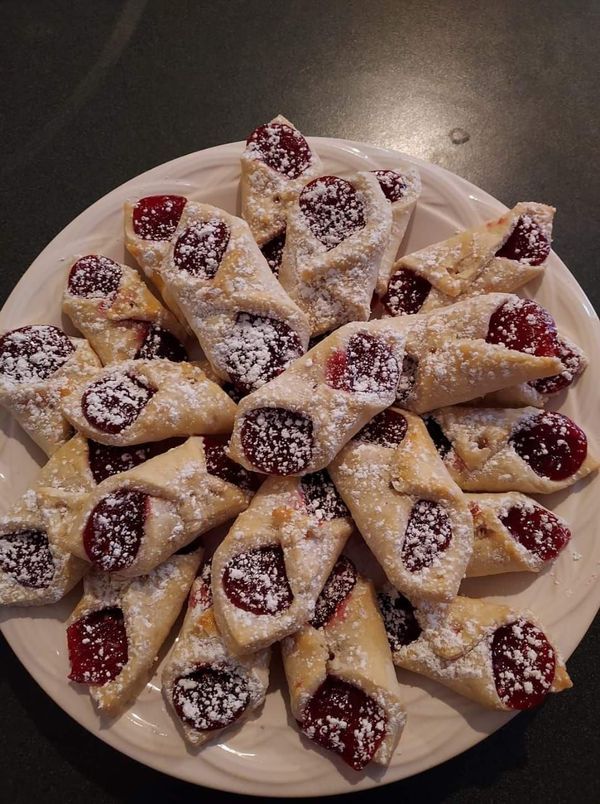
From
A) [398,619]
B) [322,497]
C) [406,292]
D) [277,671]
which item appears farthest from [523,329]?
[277,671]

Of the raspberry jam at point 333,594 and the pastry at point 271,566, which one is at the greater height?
the pastry at point 271,566

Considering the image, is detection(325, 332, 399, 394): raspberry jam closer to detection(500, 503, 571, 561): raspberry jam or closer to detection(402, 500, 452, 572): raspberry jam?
detection(402, 500, 452, 572): raspberry jam

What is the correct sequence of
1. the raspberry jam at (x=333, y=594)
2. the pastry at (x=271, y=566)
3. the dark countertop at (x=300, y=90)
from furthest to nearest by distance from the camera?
the dark countertop at (x=300, y=90)
the raspberry jam at (x=333, y=594)
the pastry at (x=271, y=566)

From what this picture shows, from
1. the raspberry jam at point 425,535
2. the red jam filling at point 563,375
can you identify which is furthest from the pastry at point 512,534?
the red jam filling at point 563,375

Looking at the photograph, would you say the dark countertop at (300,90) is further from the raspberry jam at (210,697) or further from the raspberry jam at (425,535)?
the raspberry jam at (210,697)

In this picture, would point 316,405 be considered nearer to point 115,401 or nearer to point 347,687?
point 115,401
